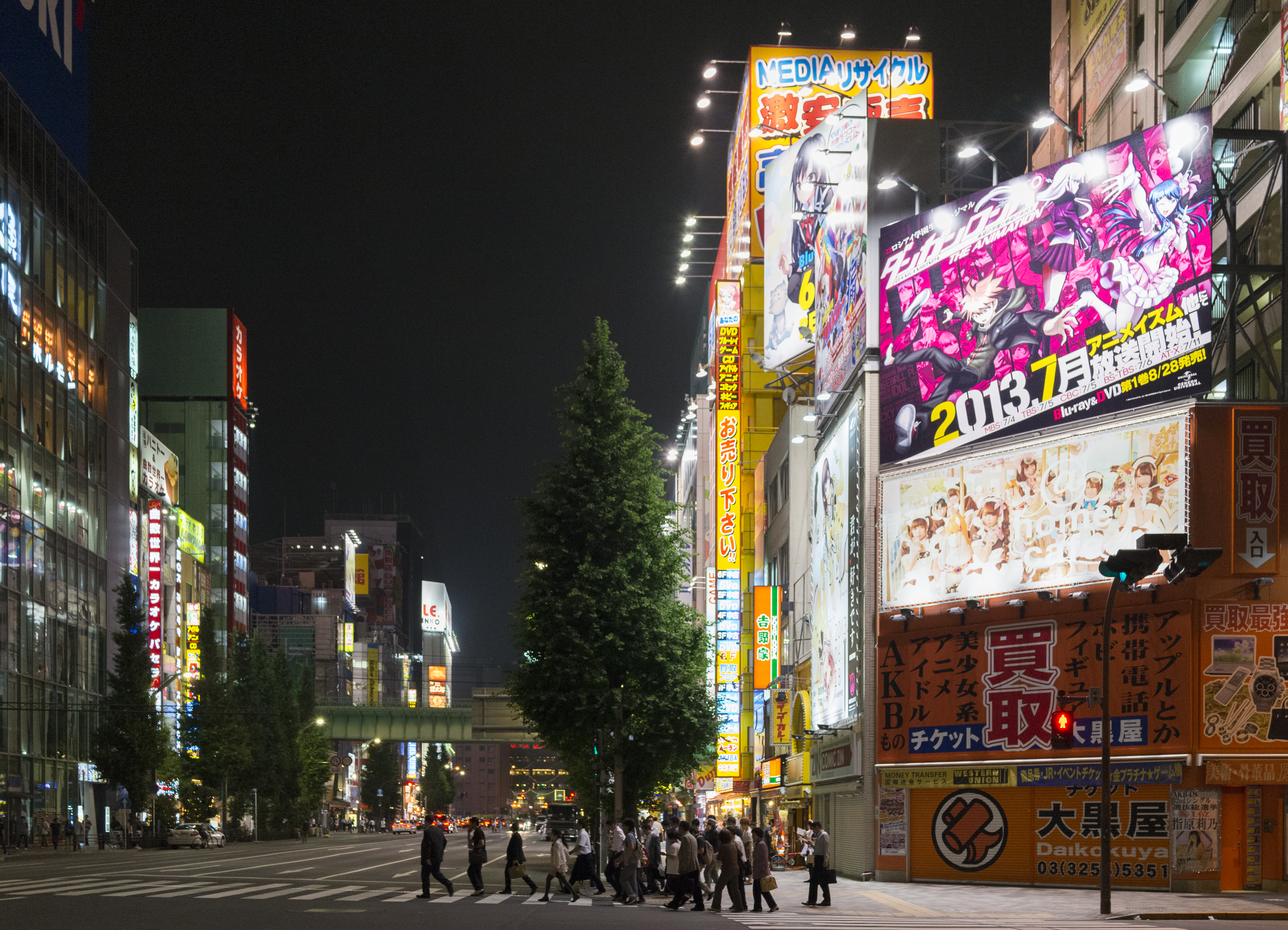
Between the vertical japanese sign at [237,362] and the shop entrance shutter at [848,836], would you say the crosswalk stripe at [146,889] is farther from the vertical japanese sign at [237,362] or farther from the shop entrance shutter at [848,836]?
the vertical japanese sign at [237,362]

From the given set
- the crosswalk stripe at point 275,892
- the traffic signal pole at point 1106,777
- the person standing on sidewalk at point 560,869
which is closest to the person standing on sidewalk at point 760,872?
the person standing on sidewalk at point 560,869

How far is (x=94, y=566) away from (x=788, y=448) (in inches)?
1846

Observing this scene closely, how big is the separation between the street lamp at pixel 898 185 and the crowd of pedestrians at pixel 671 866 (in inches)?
696

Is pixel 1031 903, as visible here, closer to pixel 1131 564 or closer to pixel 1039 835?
pixel 1039 835

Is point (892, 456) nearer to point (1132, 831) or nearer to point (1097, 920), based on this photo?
point (1132, 831)

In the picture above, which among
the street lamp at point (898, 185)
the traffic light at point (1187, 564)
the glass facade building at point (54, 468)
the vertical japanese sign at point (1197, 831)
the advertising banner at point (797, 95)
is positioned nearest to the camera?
the traffic light at point (1187, 564)

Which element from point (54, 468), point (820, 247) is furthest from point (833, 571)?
point (54, 468)

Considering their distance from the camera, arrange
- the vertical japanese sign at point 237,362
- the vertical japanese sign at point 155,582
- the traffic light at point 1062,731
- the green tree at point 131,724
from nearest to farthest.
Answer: the traffic light at point 1062,731 < the green tree at point 131,724 < the vertical japanese sign at point 155,582 < the vertical japanese sign at point 237,362

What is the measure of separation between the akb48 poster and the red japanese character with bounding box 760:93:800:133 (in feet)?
109

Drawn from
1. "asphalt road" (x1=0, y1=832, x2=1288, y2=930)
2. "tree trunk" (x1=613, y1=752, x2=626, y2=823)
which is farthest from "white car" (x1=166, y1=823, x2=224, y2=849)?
"tree trunk" (x1=613, y1=752, x2=626, y2=823)

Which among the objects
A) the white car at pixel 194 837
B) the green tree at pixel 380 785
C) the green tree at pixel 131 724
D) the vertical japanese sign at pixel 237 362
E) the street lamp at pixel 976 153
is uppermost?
the vertical japanese sign at pixel 237 362

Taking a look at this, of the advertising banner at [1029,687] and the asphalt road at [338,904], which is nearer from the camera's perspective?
the asphalt road at [338,904]

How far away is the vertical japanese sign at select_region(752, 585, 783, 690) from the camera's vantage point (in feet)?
190

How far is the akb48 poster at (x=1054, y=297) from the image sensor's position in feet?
103
